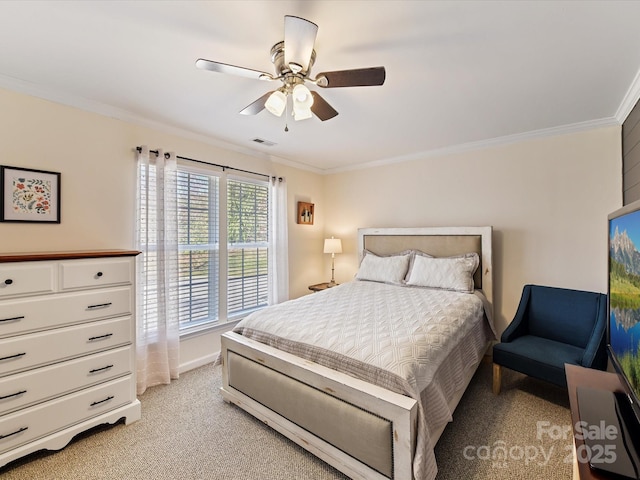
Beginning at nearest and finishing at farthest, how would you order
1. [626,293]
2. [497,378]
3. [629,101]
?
1. [626,293]
2. [629,101]
3. [497,378]

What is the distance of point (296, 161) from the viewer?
13.4ft

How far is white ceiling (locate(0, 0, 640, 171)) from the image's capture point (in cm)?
137

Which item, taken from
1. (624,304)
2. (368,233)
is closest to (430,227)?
(368,233)

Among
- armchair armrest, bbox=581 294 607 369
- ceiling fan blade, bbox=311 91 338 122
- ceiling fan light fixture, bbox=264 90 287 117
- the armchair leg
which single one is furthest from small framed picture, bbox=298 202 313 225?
armchair armrest, bbox=581 294 607 369

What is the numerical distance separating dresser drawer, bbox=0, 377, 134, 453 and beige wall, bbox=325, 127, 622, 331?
3.38m

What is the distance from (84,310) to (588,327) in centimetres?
385

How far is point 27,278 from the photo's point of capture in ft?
5.65

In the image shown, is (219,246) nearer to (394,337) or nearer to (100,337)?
(100,337)

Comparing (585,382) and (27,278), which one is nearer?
(585,382)

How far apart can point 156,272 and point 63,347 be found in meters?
0.90

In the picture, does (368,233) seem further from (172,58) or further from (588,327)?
(172,58)

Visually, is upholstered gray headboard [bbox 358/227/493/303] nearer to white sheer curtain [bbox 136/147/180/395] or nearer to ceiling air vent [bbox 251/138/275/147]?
ceiling air vent [bbox 251/138/275/147]

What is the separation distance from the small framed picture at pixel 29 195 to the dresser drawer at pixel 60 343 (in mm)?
862

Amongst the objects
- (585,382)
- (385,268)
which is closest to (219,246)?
(385,268)
